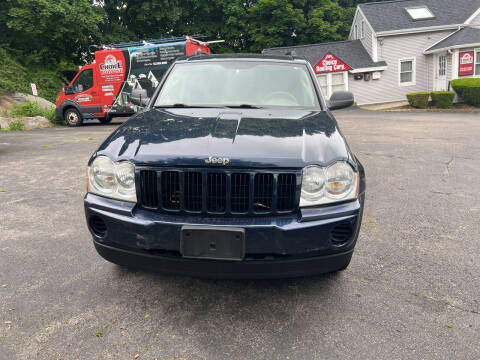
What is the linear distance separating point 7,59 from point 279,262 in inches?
861

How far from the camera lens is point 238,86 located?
3.78 m

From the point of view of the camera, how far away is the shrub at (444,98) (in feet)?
65.2

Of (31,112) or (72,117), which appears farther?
(31,112)

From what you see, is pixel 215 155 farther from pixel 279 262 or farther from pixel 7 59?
pixel 7 59

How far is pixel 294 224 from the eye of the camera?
2.30 meters

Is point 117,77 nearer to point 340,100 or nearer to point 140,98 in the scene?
point 140,98

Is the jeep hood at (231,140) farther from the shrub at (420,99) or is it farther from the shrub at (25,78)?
the shrub at (420,99)

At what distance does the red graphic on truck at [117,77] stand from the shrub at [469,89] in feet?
45.8

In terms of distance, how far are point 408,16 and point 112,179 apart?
26.1m

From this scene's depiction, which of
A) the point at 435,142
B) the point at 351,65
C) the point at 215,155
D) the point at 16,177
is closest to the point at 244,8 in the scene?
the point at 351,65

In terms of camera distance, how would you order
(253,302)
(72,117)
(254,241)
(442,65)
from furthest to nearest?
(442,65) → (72,117) → (253,302) → (254,241)

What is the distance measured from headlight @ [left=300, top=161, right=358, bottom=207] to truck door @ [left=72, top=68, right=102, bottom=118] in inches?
595

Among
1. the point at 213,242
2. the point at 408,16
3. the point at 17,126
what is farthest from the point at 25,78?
the point at 408,16

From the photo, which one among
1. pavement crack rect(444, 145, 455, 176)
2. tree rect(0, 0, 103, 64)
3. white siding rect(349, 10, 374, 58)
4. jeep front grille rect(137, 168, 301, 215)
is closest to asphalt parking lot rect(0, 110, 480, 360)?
jeep front grille rect(137, 168, 301, 215)
